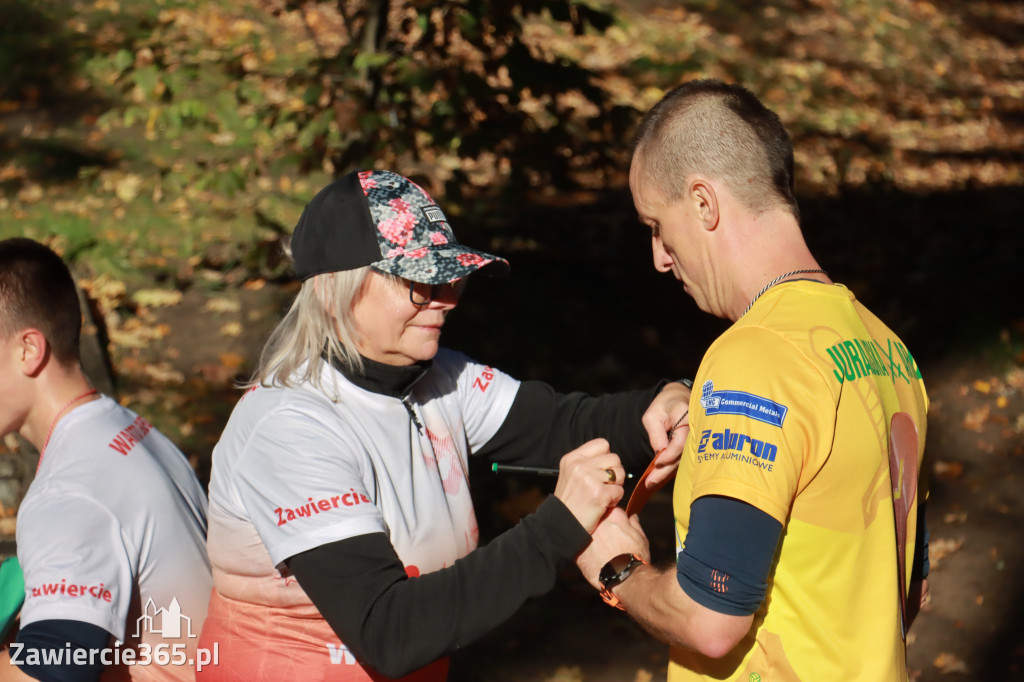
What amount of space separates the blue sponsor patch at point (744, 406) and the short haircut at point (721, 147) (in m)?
0.56

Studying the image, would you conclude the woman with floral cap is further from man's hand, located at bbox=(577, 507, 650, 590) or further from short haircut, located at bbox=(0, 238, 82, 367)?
short haircut, located at bbox=(0, 238, 82, 367)

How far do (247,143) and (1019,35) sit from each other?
42.3 feet

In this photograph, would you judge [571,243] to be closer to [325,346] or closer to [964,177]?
[964,177]

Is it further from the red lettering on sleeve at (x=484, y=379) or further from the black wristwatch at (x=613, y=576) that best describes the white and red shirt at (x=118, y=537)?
the black wristwatch at (x=613, y=576)

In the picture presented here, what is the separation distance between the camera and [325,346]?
281 centimetres

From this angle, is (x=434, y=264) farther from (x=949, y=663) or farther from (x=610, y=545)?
(x=949, y=663)

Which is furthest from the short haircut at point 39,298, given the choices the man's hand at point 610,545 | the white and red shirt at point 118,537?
the man's hand at point 610,545

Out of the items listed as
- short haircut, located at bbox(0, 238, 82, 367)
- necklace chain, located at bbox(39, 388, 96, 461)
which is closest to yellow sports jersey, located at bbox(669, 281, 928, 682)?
necklace chain, located at bbox(39, 388, 96, 461)

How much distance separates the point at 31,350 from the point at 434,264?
4.55ft

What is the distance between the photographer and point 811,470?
213cm

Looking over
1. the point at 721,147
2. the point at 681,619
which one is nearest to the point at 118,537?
the point at 681,619

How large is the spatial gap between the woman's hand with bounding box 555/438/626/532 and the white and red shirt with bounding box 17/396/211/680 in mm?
1227

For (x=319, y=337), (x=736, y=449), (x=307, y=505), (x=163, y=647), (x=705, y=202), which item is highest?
(x=705, y=202)

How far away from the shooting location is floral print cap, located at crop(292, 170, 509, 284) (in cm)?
270
